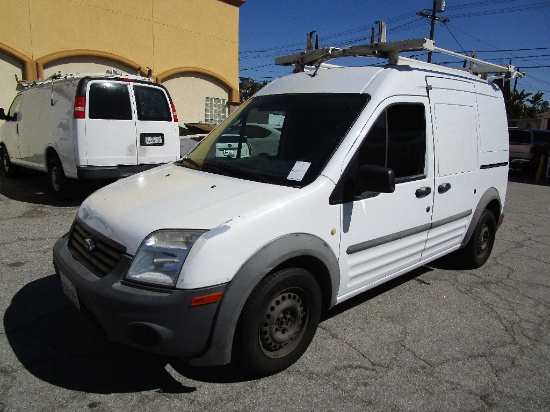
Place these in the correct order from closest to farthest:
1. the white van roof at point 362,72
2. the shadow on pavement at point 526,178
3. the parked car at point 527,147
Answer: the white van roof at point 362,72
the shadow on pavement at point 526,178
the parked car at point 527,147

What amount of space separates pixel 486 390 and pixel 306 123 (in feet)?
7.00

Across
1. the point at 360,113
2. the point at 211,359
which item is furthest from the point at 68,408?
the point at 360,113

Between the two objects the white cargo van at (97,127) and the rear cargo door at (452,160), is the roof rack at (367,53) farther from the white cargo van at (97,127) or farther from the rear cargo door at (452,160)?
the white cargo van at (97,127)

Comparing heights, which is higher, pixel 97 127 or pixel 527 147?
pixel 97 127

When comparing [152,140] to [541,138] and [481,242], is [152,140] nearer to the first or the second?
[481,242]

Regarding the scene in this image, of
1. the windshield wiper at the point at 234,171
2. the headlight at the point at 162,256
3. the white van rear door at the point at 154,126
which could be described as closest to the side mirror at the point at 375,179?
the windshield wiper at the point at 234,171

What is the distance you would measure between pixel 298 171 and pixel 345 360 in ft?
4.30

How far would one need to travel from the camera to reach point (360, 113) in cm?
300

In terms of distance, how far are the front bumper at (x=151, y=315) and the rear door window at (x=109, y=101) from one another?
489cm

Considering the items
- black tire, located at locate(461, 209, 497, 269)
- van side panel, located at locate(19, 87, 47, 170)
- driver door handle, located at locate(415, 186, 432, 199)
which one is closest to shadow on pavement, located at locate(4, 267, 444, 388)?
driver door handle, located at locate(415, 186, 432, 199)

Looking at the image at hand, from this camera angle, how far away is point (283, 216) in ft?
8.25

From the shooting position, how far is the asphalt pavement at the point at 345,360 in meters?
2.47

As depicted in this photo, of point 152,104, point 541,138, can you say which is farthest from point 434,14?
point 152,104

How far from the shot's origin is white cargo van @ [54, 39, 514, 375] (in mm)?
2275
